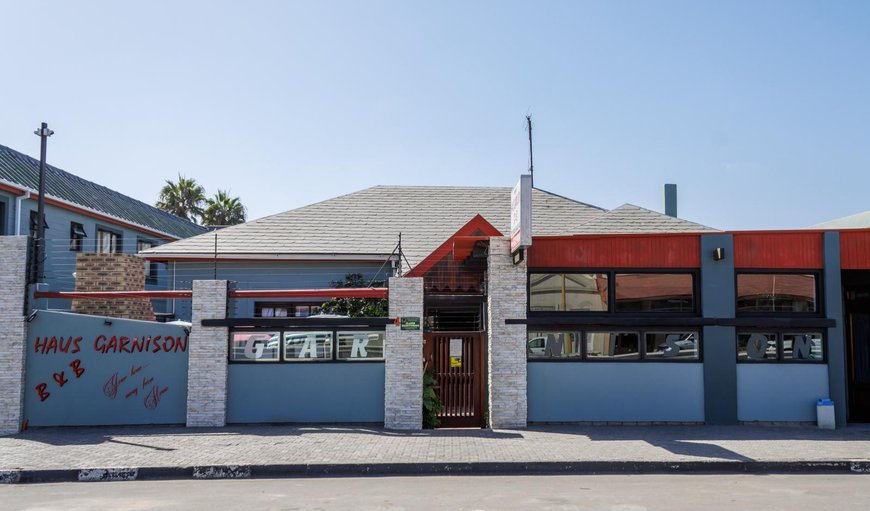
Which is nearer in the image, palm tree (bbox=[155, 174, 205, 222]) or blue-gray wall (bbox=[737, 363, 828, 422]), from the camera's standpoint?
blue-gray wall (bbox=[737, 363, 828, 422])

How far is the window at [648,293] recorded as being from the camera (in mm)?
12883

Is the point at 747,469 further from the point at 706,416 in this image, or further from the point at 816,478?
the point at 706,416

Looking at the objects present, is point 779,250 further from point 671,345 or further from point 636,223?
point 636,223

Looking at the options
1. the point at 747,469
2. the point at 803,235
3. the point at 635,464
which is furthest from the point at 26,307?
the point at 803,235

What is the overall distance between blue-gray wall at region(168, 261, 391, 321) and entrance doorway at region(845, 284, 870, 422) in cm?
1061

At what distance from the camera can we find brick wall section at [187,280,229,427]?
12.5 metres

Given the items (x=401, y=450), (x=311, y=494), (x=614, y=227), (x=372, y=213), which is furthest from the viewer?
(x=372, y=213)

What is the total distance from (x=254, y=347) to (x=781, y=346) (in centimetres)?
956

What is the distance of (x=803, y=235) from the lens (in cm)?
1284

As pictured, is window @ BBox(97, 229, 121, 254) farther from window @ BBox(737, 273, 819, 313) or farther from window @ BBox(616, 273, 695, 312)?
window @ BBox(737, 273, 819, 313)

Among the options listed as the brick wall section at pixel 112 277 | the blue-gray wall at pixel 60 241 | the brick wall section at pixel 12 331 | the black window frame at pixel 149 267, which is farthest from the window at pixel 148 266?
the brick wall section at pixel 12 331

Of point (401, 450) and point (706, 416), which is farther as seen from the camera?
point (706, 416)

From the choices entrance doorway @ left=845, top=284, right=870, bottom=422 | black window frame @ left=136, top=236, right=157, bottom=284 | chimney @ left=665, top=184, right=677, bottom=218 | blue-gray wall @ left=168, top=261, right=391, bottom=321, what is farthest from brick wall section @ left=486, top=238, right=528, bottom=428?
black window frame @ left=136, top=236, right=157, bottom=284

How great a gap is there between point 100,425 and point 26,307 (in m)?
2.48
